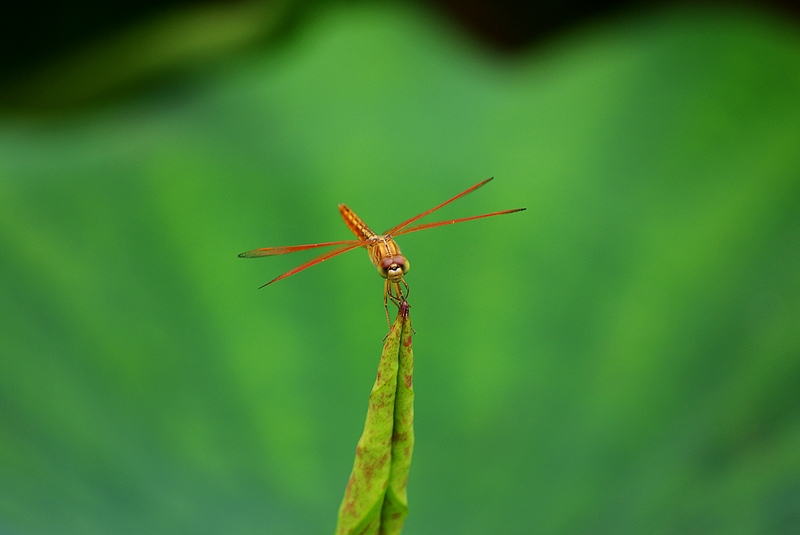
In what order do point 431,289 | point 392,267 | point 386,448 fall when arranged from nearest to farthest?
point 386,448 < point 392,267 < point 431,289

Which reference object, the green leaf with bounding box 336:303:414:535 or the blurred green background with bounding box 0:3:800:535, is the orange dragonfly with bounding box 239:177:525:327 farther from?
the green leaf with bounding box 336:303:414:535

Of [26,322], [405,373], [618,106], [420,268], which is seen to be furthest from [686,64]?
[26,322]

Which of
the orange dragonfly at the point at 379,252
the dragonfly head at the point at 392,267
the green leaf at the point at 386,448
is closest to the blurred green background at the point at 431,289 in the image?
the orange dragonfly at the point at 379,252

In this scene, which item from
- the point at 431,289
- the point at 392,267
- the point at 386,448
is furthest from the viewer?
the point at 431,289

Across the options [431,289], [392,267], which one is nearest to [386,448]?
[392,267]

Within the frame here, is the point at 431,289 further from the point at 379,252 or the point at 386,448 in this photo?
the point at 386,448
